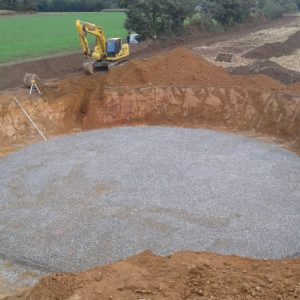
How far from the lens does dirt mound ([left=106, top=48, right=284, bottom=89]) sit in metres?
21.7

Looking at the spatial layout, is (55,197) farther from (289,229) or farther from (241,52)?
(241,52)

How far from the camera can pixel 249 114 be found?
66.4 feet

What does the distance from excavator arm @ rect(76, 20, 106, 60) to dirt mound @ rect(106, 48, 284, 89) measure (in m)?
2.58

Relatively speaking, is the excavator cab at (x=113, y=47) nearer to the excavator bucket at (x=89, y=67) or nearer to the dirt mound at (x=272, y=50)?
the excavator bucket at (x=89, y=67)

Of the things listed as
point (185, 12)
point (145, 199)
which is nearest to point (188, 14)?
point (185, 12)

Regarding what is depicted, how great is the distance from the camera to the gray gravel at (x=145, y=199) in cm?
1111

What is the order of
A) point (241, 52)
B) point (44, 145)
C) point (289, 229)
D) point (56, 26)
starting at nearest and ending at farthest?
point (289, 229), point (44, 145), point (241, 52), point (56, 26)

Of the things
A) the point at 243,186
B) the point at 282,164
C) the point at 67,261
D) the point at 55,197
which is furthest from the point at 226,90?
the point at 67,261

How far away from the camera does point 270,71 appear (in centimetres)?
2536

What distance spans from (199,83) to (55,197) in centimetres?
1059

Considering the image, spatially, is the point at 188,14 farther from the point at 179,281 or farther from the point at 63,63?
the point at 179,281

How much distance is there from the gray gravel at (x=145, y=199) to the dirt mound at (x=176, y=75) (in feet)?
14.2

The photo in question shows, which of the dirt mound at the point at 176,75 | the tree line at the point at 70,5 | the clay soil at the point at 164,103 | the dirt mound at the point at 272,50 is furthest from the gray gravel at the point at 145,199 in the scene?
the tree line at the point at 70,5

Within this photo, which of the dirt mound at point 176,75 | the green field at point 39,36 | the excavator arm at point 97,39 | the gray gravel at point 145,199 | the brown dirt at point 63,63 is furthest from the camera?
the green field at point 39,36
